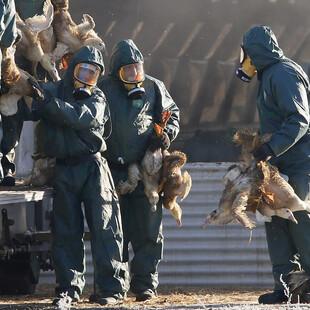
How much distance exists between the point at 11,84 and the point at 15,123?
467 mm

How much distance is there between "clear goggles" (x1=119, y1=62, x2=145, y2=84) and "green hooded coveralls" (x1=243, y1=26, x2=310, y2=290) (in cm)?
84

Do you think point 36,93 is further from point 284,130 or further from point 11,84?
point 284,130

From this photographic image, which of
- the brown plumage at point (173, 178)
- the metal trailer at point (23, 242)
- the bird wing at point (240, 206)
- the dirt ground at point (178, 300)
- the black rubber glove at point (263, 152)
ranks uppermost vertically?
the black rubber glove at point (263, 152)

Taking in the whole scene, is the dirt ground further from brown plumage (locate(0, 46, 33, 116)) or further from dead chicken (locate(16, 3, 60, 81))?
dead chicken (locate(16, 3, 60, 81))

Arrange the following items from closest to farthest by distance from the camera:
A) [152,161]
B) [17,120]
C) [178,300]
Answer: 1. [17,120]
2. [152,161]
3. [178,300]

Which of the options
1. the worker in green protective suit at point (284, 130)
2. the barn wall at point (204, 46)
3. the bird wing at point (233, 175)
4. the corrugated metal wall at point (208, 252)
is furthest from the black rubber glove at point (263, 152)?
the barn wall at point (204, 46)

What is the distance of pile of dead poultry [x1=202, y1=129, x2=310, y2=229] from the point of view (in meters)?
6.93

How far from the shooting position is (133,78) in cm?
764

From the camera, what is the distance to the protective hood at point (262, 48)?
7223 mm

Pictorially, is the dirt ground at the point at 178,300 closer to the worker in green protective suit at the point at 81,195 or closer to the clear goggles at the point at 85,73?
the worker in green protective suit at the point at 81,195

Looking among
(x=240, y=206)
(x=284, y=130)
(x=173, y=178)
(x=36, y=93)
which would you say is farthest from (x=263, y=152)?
(x=36, y=93)

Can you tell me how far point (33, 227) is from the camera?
8.23 metres

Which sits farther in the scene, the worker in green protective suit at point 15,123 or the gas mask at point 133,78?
the gas mask at point 133,78

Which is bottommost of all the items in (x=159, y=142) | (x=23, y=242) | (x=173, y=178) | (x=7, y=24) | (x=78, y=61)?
(x=23, y=242)
